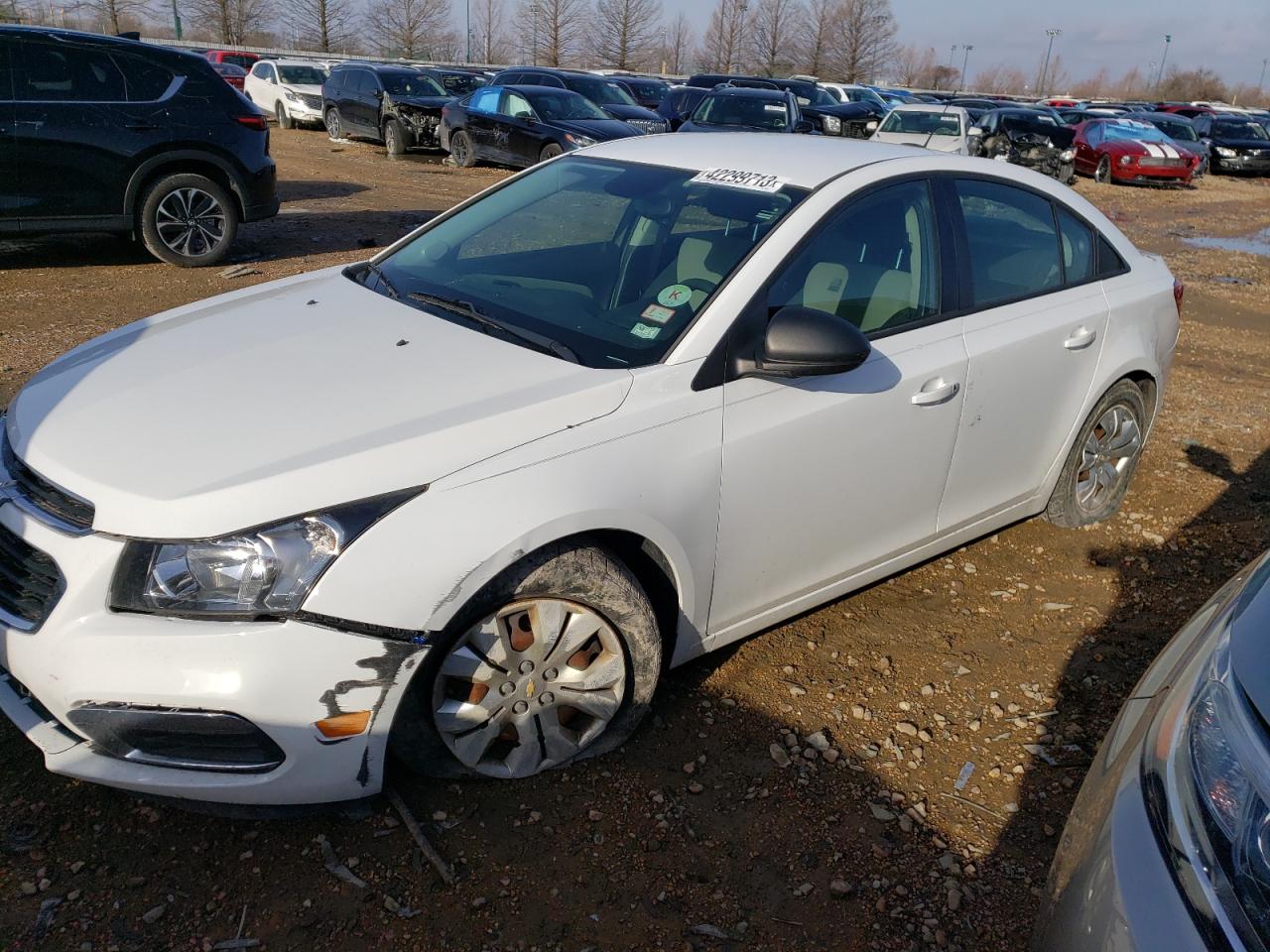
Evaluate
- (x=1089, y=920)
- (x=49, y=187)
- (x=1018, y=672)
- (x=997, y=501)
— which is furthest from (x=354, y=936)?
(x=49, y=187)

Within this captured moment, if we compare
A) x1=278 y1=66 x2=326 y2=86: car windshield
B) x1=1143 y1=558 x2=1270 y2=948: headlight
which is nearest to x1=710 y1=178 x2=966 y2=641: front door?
x1=1143 y1=558 x2=1270 y2=948: headlight

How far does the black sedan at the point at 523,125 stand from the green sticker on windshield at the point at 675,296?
12.1 metres

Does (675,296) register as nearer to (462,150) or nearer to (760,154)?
(760,154)

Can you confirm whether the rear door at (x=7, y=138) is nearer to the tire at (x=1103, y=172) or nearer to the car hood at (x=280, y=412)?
the car hood at (x=280, y=412)

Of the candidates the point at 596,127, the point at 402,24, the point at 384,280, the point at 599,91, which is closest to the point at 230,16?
the point at 402,24

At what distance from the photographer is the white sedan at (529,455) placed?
2.28m

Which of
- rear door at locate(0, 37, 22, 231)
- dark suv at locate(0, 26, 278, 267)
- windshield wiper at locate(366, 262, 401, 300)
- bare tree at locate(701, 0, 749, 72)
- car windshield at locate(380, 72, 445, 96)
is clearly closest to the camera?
windshield wiper at locate(366, 262, 401, 300)

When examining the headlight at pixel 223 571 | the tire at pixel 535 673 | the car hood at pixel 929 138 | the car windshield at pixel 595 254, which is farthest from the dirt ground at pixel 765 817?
the car hood at pixel 929 138

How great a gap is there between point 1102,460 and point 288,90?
23.6 m

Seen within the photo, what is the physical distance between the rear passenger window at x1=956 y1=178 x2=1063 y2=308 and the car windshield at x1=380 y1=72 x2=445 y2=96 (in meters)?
17.6

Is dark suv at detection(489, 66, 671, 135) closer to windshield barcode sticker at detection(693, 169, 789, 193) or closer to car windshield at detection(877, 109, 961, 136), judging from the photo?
car windshield at detection(877, 109, 961, 136)

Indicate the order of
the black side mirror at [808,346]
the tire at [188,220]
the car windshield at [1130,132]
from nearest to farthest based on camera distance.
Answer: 1. the black side mirror at [808,346]
2. the tire at [188,220]
3. the car windshield at [1130,132]

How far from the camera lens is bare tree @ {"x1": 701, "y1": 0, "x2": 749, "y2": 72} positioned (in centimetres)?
6962

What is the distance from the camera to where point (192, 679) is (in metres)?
2.23
